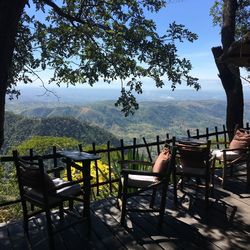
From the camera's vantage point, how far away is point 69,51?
28.3 ft

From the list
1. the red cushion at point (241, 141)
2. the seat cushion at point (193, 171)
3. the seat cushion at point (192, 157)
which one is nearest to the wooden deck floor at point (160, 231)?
the seat cushion at point (193, 171)

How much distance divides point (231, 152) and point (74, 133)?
5288 cm

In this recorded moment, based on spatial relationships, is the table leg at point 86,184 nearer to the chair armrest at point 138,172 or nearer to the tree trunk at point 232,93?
the chair armrest at point 138,172

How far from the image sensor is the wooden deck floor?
420 centimetres

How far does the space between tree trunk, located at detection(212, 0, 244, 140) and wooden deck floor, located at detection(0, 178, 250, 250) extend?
14.4ft

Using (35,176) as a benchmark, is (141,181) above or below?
below

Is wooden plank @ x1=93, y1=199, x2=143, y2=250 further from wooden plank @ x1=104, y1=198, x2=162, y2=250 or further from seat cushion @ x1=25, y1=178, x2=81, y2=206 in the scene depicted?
seat cushion @ x1=25, y1=178, x2=81, y2=206

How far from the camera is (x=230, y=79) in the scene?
9.64 m

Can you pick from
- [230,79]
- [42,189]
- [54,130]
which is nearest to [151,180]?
[42,189]

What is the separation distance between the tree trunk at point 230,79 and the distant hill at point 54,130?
4773 centimetres

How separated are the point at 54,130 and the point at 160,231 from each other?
55924 millimetres

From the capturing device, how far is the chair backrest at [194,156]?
524cm

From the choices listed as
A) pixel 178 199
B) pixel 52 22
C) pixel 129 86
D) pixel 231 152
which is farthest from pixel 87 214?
pixel 52 22

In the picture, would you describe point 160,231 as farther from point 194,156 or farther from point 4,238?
point 4,238
